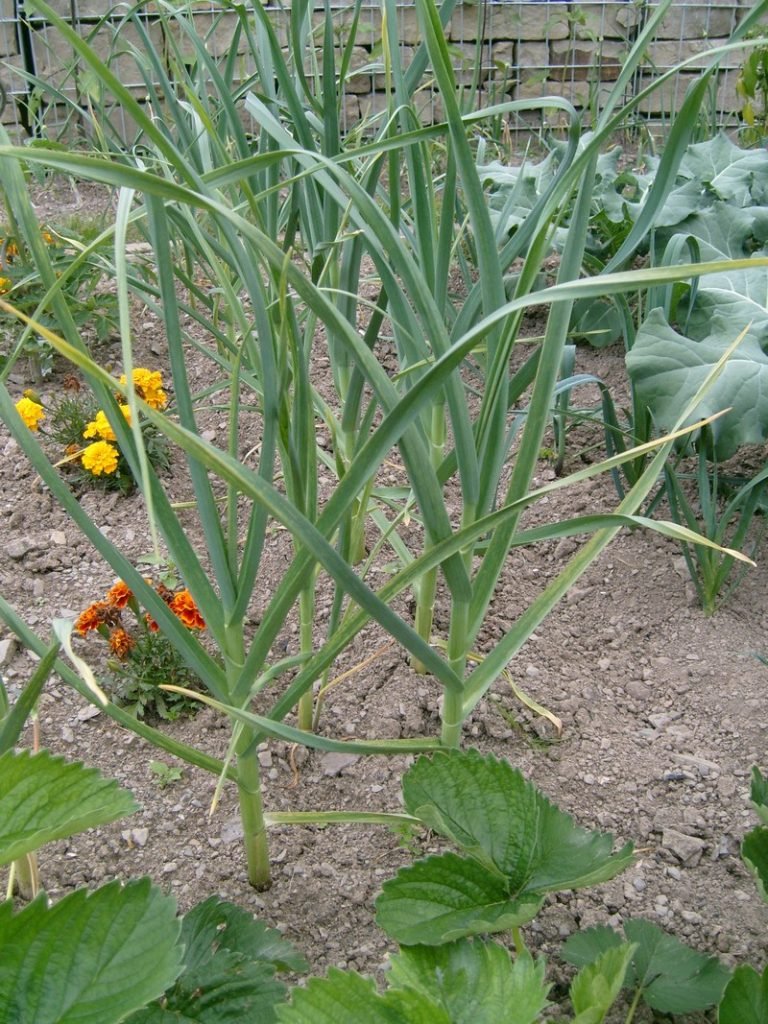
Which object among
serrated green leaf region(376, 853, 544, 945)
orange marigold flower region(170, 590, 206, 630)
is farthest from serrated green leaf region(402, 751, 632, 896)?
orange marigold flower region(170, 590, 206, 630)

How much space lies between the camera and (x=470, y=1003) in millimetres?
739

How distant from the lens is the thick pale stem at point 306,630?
3.89 feet

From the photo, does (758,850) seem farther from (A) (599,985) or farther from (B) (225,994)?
(B) (225,994)

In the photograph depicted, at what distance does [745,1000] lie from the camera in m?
0.74

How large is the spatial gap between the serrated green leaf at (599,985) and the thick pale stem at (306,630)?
48 cm


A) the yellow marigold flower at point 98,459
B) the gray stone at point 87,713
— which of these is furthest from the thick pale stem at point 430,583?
the yellow marigold flower at point 98,459

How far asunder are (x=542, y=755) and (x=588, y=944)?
346 mm

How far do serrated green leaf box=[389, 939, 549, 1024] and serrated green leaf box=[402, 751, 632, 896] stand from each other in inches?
3.4

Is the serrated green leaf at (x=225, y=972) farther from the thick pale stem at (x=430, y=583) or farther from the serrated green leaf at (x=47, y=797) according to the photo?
the thick pale stem at (x=430, y=583)

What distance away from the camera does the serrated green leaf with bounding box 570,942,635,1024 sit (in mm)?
710

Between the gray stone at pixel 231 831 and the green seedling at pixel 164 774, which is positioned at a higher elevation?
the green seedling at pixel 164 774

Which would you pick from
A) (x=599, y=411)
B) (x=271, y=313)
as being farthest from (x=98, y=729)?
(x=599, y=411)

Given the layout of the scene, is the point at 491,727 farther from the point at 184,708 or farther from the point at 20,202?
the point at 20,202

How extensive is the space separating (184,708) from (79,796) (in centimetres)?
62
